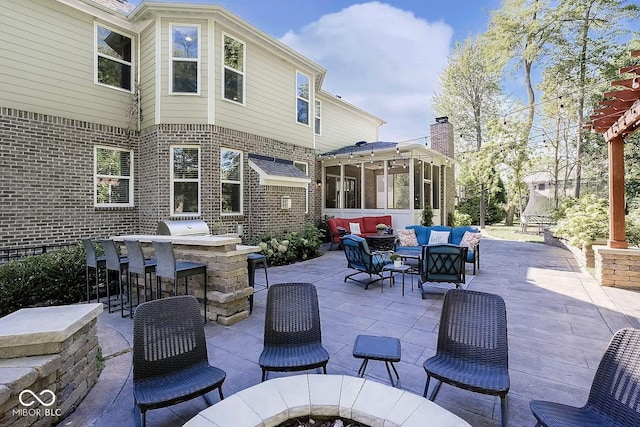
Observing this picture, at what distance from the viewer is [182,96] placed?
791cm

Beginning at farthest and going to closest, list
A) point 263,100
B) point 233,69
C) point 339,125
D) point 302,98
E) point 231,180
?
point 339,125 < point 302,98 < point 263,100 < point 231,180 < point 233,69

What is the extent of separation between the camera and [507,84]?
63.5 ft

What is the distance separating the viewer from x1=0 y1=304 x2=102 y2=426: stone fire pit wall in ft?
5.92

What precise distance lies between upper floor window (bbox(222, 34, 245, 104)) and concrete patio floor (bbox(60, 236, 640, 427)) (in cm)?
520

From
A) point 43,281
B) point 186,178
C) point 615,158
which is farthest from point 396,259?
point 43,281

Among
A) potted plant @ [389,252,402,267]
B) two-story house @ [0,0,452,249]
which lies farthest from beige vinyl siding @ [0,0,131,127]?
potted plant @ [389,252,402,267]

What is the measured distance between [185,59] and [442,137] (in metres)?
11.6

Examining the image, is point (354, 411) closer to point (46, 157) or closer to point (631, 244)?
point (46, 157)

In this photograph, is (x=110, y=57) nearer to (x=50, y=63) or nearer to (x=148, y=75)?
(x=148, y=75)

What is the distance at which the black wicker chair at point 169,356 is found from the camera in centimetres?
204

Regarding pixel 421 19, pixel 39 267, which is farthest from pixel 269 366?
pixel 421 19

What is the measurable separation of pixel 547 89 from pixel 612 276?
41.9ft

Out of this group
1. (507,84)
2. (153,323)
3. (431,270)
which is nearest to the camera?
(153,323)

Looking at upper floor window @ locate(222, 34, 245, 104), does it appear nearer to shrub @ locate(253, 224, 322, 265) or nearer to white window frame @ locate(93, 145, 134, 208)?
white window frame @ locate(93, 145, 134, 208)
